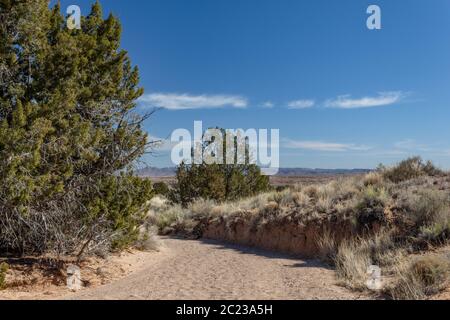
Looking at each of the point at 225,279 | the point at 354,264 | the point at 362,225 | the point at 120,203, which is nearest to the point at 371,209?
the point at 362,225

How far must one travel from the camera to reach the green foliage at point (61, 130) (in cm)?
880

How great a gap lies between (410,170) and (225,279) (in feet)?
32.4

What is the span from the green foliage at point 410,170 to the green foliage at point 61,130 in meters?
9.66

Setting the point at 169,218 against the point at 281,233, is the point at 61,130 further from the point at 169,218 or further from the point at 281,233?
the point at 169,218

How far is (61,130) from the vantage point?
9.87m

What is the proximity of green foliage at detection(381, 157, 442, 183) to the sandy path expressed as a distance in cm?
610

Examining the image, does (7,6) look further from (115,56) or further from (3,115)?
(115,56)

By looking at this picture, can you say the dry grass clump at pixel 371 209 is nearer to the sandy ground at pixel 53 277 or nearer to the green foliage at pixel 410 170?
the green foliage at pixel 410 170

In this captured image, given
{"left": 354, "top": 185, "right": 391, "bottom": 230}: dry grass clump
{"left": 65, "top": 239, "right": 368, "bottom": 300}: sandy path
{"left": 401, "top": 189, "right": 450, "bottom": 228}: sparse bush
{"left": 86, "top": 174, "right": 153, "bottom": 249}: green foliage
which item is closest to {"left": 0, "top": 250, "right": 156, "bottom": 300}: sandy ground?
{"left": 65, "top": 239, "right": 368, "bottom": 300}: sandy path

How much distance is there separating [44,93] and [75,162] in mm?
1796

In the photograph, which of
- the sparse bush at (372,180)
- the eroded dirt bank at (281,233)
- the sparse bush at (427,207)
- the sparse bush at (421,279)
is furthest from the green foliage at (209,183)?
the sparse bush at (421,279)

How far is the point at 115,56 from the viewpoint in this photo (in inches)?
472
